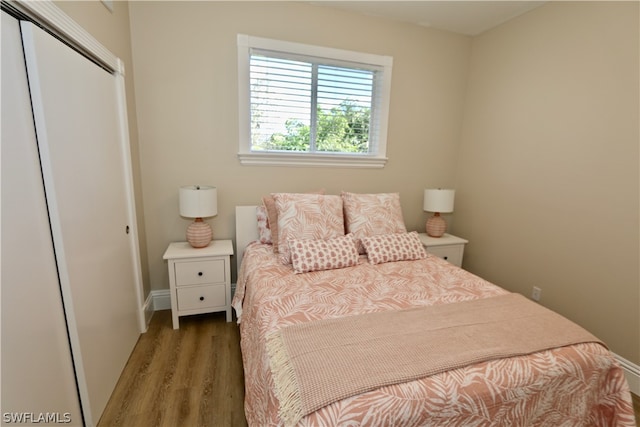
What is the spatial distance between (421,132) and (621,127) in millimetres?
1484

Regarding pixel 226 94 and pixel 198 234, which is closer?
pixel 198 234

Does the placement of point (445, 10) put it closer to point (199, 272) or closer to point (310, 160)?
point (310, 160)

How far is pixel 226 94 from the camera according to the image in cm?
246

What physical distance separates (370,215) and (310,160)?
785 mm

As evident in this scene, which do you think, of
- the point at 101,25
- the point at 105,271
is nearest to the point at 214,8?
the point at 101,25

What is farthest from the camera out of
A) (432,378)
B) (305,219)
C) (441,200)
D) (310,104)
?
(441,200)

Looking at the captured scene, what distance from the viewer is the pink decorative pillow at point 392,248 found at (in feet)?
7.21

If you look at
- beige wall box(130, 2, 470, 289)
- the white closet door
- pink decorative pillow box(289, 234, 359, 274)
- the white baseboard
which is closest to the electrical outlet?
the white baseboard

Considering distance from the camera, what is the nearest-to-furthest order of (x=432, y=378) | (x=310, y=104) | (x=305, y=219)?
(x=432, y=378), (x=305, y=219), (x=310, y=104)

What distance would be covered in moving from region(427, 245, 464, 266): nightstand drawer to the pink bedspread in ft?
3.16

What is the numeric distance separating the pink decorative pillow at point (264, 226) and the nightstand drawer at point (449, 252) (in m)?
1.54

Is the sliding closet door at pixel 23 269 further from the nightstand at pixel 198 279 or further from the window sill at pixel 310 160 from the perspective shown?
the window sill at pixel 310 160

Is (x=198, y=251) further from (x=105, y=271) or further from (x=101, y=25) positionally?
(x=101, y=25)

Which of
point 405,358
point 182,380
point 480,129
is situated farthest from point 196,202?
point 480,129
